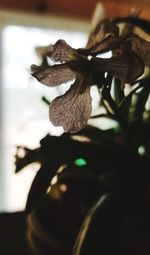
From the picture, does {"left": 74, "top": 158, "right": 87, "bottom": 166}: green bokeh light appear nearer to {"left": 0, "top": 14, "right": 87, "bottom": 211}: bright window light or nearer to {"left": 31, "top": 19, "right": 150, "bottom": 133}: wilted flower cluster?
{"left": 31, "top": 19, "right": 150, "bottom": 133}: wilted flower cluster

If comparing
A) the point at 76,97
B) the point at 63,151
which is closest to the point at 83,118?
the point at 76,97

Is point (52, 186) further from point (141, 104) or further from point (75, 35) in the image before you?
point (75, 35)

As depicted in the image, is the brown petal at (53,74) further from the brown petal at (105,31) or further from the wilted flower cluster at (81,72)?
the brown petal at (105,31)

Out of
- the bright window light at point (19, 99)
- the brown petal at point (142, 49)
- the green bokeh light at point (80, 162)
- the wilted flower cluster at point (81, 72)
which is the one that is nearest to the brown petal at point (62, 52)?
the wilted flower cluster at point (81, 72)

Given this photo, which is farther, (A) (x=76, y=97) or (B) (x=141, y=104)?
(B) (x=141, y=104)

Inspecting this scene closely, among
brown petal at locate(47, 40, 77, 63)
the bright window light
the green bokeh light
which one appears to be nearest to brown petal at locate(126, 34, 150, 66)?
brown petal at locate(47, 40, 77, 63)

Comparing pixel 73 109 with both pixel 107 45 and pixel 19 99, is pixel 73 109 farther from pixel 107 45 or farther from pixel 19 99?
pixel 19 99

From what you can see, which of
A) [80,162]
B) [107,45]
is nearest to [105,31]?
[107,45]
